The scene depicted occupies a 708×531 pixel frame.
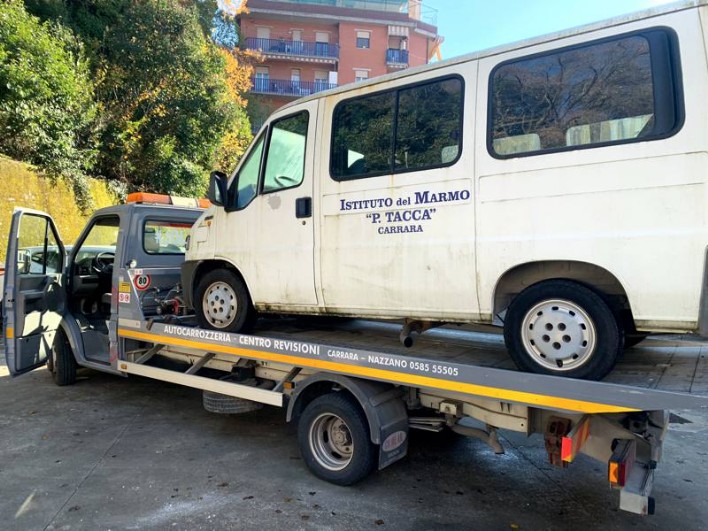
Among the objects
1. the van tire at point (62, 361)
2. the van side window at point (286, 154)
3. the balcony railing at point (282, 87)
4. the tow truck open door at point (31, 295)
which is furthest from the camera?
the balcony railing at point (282, 87)

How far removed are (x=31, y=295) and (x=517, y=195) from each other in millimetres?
5324

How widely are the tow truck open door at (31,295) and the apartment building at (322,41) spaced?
32778 millimetres

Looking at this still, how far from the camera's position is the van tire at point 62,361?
250 inches

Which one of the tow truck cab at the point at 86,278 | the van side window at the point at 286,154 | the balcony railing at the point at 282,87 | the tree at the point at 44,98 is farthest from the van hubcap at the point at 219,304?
the balcony railing at the point at 282,87

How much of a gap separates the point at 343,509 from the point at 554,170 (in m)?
2.67

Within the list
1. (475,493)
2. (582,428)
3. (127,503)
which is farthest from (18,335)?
(582,428)

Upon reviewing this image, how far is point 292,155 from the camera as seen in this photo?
4316 millimetres

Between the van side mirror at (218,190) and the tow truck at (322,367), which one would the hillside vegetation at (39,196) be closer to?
the tow truck at (322,367)

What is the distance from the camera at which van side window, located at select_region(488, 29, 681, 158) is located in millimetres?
2775

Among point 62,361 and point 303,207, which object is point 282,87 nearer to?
point 62,361

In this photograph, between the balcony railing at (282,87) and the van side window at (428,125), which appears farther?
the balcony railing at (282,87)

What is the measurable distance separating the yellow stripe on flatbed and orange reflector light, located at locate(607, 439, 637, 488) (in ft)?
1.27

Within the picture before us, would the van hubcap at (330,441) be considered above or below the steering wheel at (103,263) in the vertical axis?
below

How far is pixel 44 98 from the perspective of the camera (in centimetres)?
1257
